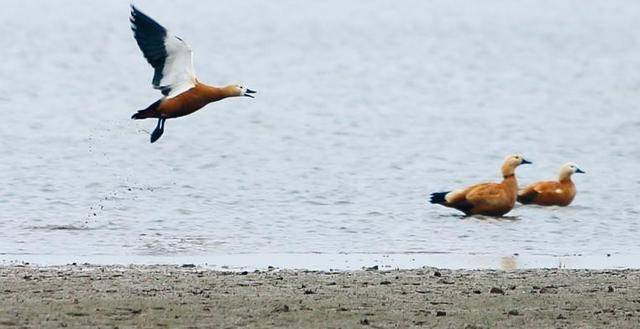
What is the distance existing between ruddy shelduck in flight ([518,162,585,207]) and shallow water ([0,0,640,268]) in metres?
0.16

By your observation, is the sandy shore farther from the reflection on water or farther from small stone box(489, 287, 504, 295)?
the reflection on water

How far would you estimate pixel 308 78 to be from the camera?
3203 centimetres

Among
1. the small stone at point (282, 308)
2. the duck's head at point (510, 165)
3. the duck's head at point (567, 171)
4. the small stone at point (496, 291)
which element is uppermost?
the duck's head at point (567, 171)

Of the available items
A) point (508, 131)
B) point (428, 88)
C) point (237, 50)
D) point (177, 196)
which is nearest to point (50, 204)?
point (177, 196)

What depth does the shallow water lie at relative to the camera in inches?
486

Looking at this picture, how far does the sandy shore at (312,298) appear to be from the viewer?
8219mm

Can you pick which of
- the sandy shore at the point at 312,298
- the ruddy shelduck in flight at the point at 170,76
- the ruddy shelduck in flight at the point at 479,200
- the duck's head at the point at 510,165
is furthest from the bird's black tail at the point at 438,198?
the sandy shore at the point at 312,298

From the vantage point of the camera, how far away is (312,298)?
8.92 m

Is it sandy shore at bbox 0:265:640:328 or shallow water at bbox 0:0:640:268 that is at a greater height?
shallow water at bbox 0:0:640:268

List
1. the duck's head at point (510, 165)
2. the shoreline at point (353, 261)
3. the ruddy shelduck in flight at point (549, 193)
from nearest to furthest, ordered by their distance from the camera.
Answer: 1. the shoreline at point (353, 261)
2. the ruddy shelduck in flight at point (549, 193)
3. the duck's head at point (510, 165)

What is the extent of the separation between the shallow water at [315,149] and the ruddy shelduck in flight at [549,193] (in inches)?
6.3

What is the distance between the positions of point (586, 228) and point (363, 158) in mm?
5551

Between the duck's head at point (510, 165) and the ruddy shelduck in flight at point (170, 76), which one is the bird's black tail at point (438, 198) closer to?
the duck's head at point (510, 165)

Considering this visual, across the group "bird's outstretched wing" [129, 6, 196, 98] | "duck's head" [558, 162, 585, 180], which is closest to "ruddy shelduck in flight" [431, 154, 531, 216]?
"duck's head" [558, 162, 585, 180]
